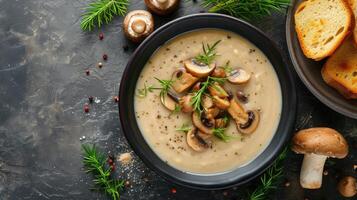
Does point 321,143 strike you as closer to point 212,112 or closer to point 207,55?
point 212,112

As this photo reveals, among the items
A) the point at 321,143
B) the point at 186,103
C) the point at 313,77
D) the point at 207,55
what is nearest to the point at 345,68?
the point at 313,77

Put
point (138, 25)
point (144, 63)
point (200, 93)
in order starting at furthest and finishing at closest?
1. point (138, 25)
2. point (144, 63)
3. point (200, 93)

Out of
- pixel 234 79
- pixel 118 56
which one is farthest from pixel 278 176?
pixel 118 56

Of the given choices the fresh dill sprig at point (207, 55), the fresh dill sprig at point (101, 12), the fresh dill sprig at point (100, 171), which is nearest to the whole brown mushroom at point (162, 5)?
the fresh dill sprig at point (101, 12)

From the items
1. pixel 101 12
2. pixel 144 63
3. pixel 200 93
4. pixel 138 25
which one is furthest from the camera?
pixel 101 12

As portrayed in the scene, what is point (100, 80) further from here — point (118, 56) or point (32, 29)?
point (32, 29)

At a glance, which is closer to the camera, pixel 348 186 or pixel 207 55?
pixel 207 55
